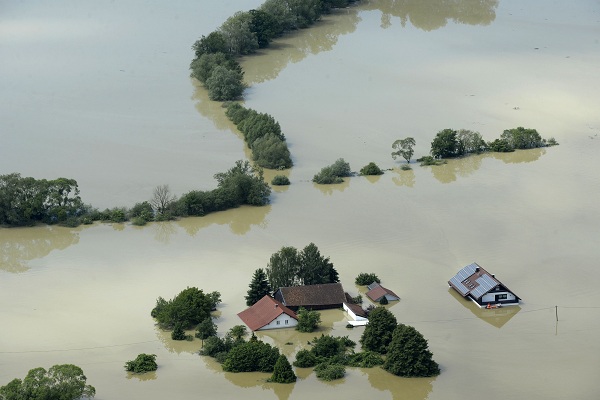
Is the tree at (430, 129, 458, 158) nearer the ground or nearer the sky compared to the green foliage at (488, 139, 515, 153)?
nearer the sky

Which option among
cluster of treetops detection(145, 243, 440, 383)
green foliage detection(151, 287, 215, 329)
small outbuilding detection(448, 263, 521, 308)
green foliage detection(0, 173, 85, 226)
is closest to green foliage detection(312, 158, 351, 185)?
green foliage detection(0, 173, 85, 226)

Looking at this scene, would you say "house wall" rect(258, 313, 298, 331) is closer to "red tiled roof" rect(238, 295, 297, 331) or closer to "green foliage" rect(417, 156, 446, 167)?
"red tiled roof" rect(238, 295, 297, 331)

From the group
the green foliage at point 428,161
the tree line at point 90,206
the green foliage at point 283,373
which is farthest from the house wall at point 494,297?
the green foliage at point 428,161

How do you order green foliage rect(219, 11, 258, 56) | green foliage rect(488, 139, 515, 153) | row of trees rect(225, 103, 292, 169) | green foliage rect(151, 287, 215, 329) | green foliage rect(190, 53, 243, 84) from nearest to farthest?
green foliage rect(151, 287, 215, 329) → row of trees rect(225, 103, 292, 169) → green foliage rect(488, 139, 515, 153) → green foliage rect(190, 53, 243, 84) → green foliage rect(219, 11, 258, 56)

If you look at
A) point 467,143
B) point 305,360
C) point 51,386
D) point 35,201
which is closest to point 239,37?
point 467,143

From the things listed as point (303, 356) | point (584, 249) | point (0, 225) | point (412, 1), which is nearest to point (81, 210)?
point (0, 225)

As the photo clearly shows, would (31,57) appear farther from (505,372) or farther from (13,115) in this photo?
(505,372)
